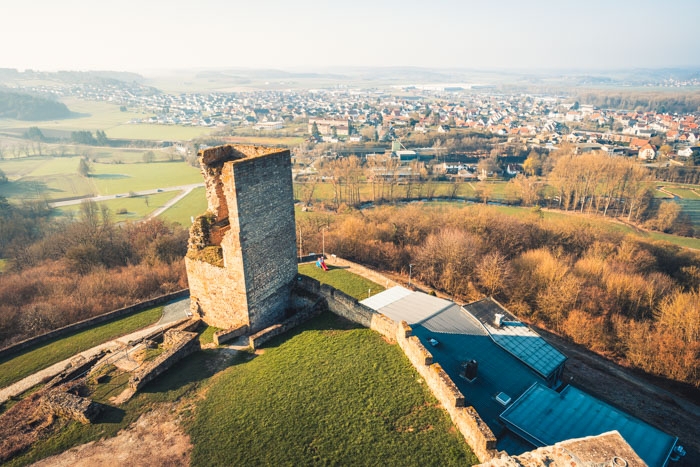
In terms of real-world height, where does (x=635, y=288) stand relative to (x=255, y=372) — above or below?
below

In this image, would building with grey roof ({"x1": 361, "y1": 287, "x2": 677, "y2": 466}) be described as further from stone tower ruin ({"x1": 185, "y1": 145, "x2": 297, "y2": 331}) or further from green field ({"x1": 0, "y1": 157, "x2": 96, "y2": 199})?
green field ({"x1": 0, "y1": 157, "x2": 96, "y2": 199})

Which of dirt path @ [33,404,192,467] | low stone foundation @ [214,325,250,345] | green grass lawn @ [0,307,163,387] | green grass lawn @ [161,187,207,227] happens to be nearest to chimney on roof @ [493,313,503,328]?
low stone foundation @ [214,325,250,345]

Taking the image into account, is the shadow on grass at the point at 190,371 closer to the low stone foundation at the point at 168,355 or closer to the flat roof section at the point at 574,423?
the low stone foundation at the point at 168,355

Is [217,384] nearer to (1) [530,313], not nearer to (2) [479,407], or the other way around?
(2) [479,407]

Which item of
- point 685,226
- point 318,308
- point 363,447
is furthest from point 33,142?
point 685,226

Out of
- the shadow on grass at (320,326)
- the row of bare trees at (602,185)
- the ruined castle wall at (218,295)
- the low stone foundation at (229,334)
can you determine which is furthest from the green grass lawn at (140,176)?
the row of bare trees at (602,185)

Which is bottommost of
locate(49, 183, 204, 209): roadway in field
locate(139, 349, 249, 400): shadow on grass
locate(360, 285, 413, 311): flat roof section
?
locate(49, 183, 204, 209): roadway in field

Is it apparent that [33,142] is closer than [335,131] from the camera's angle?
Yes
